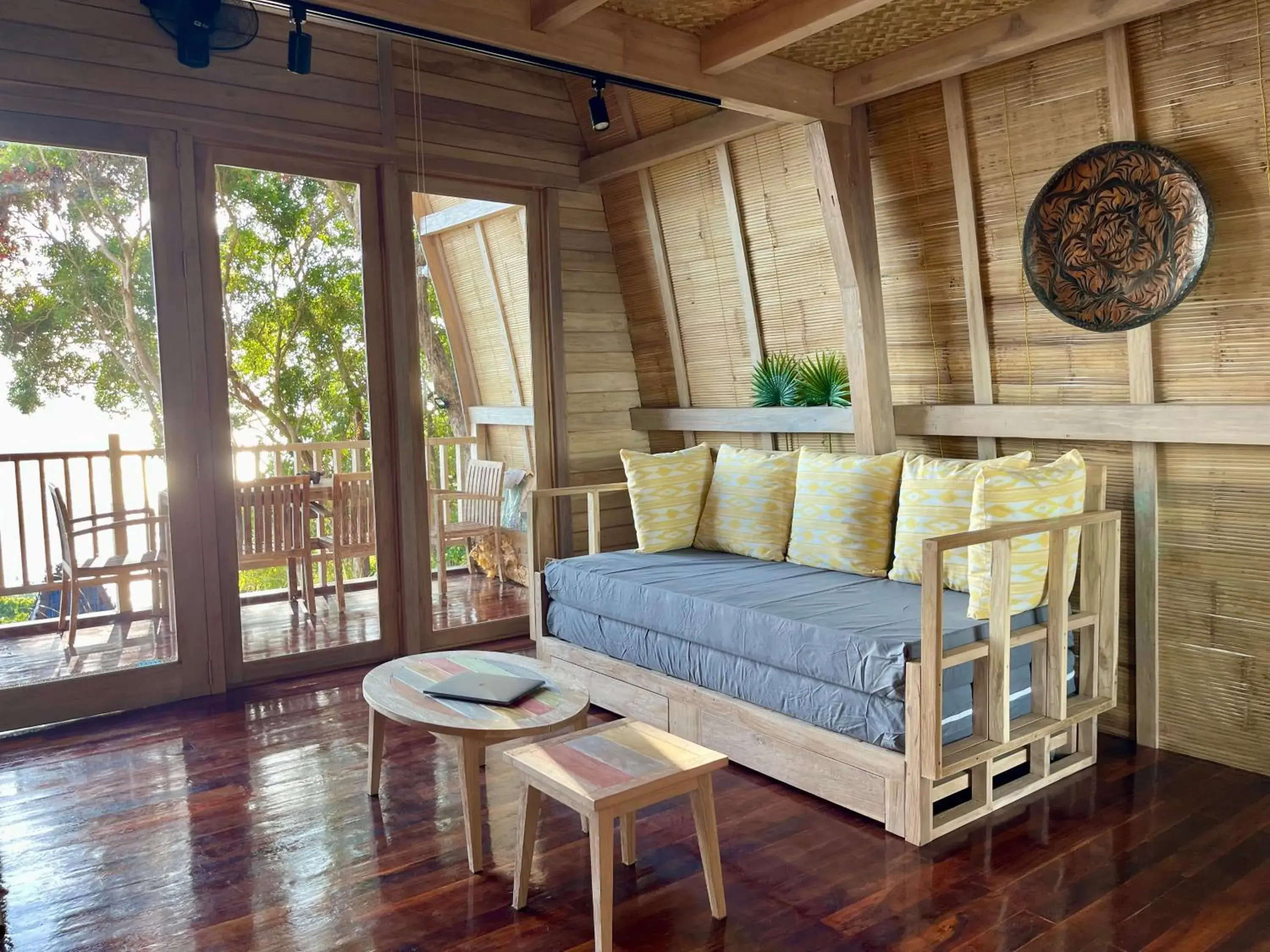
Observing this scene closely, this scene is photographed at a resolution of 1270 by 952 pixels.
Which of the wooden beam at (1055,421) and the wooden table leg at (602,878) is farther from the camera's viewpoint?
the wooden beam at (1055,421)

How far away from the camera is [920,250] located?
378cm

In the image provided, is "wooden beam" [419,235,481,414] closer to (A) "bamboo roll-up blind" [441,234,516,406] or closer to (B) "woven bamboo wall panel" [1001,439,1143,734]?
(A) "bamboo roll-up blind" [441,234,516,406]

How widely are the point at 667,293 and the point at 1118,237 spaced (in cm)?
231

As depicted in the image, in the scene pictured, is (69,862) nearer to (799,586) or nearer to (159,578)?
(159,578)

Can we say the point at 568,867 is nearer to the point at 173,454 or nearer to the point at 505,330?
the point at 173,454

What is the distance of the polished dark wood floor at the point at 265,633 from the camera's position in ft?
12.2

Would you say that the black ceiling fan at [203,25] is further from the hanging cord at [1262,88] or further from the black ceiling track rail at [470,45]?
the hanging cord at [1262,88]

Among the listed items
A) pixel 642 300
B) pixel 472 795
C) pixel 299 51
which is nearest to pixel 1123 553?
pixel 472 795

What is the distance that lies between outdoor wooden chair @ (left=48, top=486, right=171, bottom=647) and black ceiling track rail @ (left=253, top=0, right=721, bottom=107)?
2.03m

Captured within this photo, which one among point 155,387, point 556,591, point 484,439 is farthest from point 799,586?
point 155,387

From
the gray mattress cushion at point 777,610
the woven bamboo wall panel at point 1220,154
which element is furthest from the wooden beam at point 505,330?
the woven bamboo wall panel at point 1220,154

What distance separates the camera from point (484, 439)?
16.1 ft

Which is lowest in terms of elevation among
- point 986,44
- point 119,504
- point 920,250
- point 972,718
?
point 972,718

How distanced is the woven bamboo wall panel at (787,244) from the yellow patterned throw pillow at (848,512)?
2.29 feet
